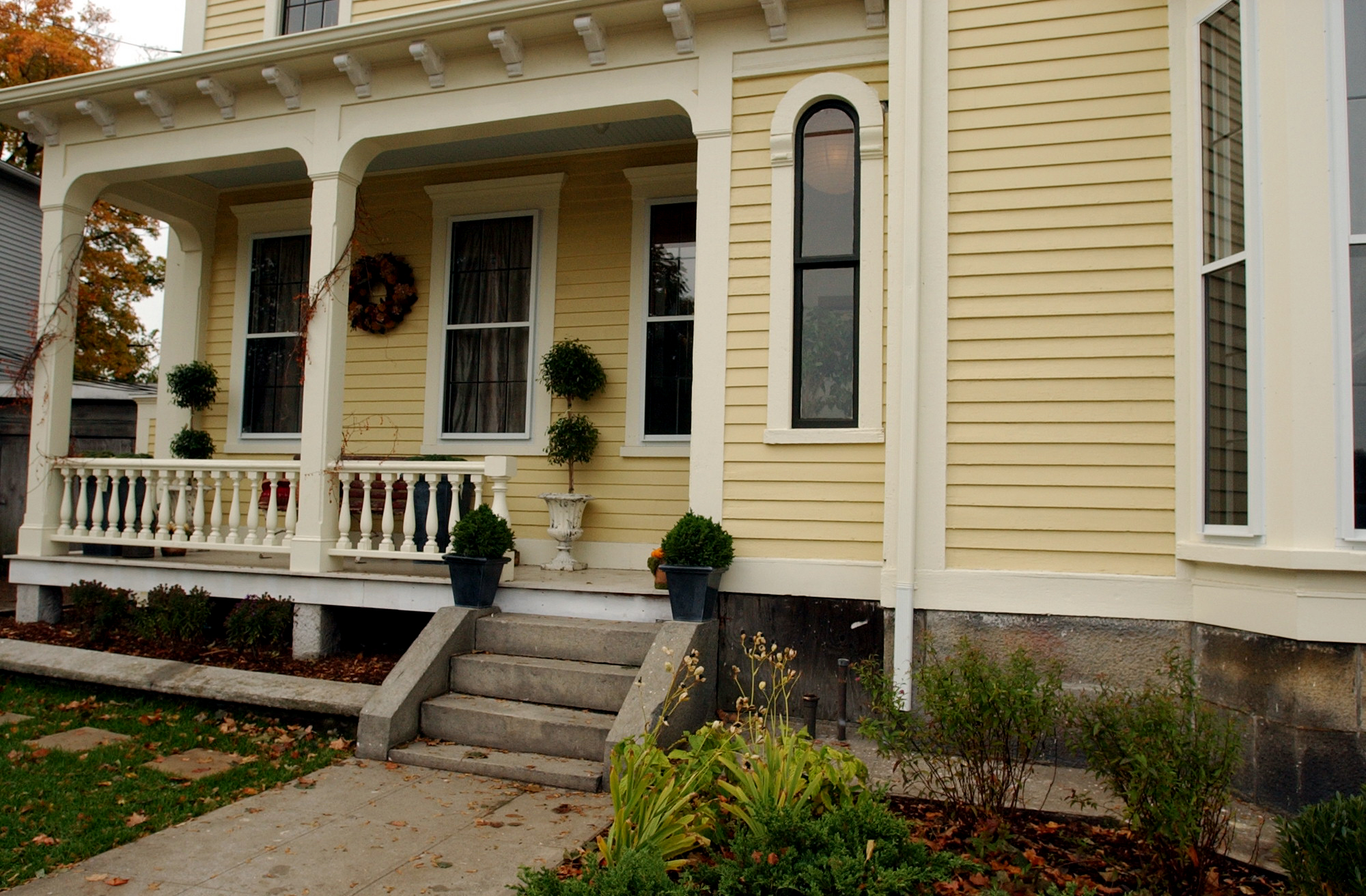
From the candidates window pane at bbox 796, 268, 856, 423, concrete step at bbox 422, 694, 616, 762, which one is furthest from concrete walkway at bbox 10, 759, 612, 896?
window pane at bbox 796, 268, 856, 423

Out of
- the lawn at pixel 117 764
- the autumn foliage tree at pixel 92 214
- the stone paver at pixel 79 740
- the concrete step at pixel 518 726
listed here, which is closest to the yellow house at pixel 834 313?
the concrete step at pixel 518 726

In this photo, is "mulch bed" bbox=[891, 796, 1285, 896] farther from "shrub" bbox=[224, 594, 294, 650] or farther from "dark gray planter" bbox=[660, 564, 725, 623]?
"shrub" bbox=[224, 594, 294, 650]

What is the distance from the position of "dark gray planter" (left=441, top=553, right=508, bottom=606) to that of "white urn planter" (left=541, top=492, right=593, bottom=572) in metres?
1.36

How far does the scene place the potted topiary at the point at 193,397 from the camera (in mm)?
8773

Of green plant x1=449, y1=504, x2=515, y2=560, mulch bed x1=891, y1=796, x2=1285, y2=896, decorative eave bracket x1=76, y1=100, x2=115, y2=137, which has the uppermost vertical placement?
decorative eave bracket x1=76, y1=100, x2=115, y2=137

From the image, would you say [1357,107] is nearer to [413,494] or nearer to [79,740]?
[413,494]

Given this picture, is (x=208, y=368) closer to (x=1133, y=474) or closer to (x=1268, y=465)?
(x=1133, y=474)

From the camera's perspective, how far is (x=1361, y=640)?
395cm

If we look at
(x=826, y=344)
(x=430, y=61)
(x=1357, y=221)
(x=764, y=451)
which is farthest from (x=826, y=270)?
(x=430, y=61)

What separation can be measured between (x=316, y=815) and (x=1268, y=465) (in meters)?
4.60

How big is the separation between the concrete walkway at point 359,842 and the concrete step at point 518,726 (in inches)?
12.7

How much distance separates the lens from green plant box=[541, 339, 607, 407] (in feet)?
25.0

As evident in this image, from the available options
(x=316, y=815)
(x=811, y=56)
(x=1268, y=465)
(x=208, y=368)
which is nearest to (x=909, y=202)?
(x=811, y=56)

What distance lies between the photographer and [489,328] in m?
8.39
